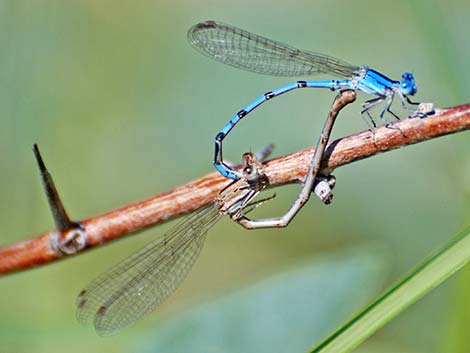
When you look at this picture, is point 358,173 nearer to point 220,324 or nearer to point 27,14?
point 220,324

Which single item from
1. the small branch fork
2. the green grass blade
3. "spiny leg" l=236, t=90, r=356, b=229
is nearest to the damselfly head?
"spiny leg" l=236, t=90, r=356, b=229

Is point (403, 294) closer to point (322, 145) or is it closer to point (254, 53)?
point (322, 145)

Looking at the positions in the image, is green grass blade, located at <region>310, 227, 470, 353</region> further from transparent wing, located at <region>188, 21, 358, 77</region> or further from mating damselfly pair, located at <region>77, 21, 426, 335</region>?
transparent wing, located at <region>188, 21, 358, 77</region>

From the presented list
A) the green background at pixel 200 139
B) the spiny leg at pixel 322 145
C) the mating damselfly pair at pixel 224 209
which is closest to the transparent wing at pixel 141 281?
the mating damselfly pair at pixel 224 209

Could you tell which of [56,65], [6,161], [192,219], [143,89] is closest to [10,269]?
[192,219]

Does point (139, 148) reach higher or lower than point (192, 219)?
higher

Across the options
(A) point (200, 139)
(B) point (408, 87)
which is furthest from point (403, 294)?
(A) point (200, 139)
